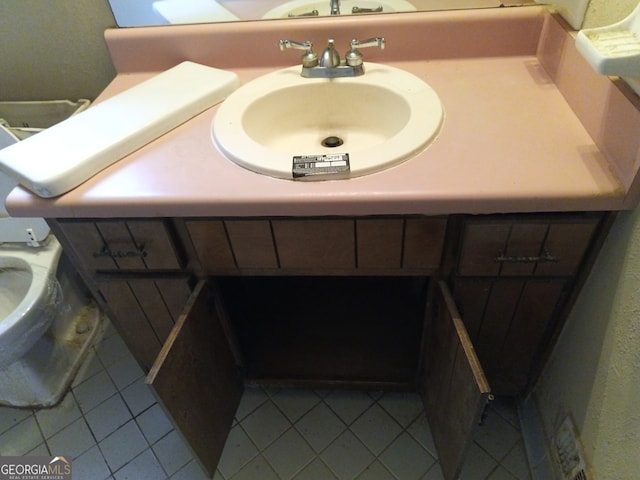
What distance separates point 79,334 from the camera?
1.44 meters

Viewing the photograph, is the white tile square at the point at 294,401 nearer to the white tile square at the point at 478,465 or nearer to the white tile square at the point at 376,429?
the white tile square at the point at 376,429

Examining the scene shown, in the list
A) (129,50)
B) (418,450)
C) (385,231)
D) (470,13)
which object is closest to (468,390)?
(385,231)

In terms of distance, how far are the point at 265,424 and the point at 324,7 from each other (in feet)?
3.70

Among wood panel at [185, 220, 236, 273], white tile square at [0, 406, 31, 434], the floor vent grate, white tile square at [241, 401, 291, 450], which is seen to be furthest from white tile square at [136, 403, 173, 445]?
the floor vent grate

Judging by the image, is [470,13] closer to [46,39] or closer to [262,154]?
[262,154]

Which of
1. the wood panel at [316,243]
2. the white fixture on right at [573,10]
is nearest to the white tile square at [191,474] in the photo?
the wood panel at [316,243]

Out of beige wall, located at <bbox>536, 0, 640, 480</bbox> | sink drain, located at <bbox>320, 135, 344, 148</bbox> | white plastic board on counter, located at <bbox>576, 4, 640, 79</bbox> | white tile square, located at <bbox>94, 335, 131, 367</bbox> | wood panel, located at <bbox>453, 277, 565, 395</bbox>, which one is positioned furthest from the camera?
white tile square, located at <bbox>94, 335, 131, 367</bbox>

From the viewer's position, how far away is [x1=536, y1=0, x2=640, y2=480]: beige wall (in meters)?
0.68

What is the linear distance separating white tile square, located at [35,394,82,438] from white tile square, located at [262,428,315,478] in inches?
24.2

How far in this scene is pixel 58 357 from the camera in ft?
4.42

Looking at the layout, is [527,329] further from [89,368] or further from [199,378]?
[89,368]

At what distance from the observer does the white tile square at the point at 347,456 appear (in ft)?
3.60

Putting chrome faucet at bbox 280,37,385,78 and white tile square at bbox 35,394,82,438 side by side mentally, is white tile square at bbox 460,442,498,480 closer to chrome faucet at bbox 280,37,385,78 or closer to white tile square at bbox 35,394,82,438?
chrome faucet at bbox 280,37,385,78

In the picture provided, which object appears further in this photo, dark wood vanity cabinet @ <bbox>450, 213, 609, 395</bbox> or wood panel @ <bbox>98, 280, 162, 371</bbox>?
wood panel @ <bbox>98, 280, 162, 371</bbox>
